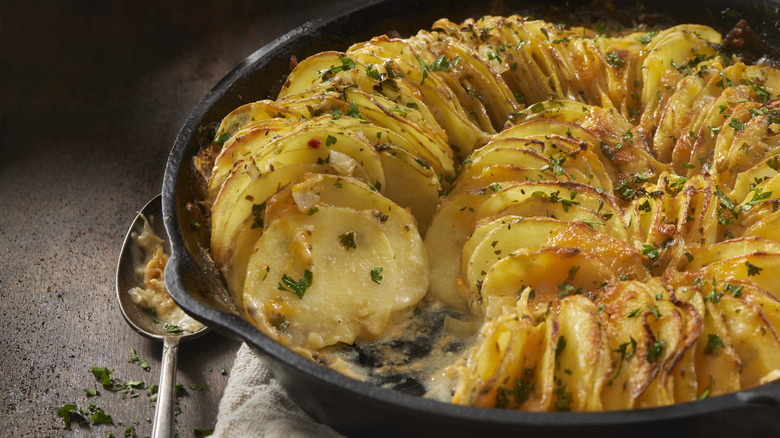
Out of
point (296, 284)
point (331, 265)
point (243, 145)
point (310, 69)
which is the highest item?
point (310, 69)

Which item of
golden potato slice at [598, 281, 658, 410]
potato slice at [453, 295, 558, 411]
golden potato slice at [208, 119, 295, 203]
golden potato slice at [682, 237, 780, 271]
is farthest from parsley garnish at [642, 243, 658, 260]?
golden potato slice at [208, 119, 295, 203]

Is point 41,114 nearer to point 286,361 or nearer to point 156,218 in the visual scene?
point 156,218

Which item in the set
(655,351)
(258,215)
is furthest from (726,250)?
(258,215)

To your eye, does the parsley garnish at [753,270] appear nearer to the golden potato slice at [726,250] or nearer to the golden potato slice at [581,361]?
the golden potato slice at [726,250]

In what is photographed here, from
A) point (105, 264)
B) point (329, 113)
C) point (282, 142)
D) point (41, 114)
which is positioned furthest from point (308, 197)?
point (41, 114)

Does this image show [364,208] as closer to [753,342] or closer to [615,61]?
[753,342]

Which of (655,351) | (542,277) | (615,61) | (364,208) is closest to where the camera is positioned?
(655,351)
